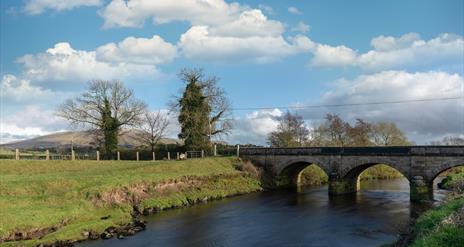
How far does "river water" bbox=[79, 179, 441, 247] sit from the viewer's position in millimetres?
29344

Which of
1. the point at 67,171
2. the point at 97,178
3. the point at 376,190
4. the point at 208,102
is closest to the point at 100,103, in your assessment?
the point at 208,102

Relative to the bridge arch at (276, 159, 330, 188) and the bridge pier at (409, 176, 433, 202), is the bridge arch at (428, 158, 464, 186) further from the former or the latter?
the bridge arch at (276, 159, 330, 188)

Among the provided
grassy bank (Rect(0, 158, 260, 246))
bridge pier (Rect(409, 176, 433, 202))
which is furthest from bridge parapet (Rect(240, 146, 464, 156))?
grassy bank (Rect(0, 158, 260, 246))

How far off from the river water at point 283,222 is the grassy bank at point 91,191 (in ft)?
8.65

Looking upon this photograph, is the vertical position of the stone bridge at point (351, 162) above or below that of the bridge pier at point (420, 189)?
above

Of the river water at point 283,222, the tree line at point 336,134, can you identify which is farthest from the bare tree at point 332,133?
the river water at point 283,222

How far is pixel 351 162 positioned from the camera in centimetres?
5284

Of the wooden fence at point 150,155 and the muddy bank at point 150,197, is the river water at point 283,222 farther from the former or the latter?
the wooden fence at point 150,155

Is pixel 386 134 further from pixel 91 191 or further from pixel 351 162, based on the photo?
pixel 91 191

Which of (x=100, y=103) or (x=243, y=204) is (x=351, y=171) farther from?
(x=100, y=103)

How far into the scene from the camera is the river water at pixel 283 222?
29344 millimetres

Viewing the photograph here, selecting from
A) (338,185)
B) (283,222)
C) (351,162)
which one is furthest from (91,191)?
(351,162)

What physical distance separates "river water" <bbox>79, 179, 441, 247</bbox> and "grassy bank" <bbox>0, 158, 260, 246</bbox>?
104 inches

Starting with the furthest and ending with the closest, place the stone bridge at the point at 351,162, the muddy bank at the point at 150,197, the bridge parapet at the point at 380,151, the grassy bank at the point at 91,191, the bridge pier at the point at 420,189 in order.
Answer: the bridge pier at the point at 420,189
the stone bridge at the point at 351,162
the bridge parapet at the point at 380,151
the grassy bank at the point at 91,191
the muddy bank at the point at 150,197
